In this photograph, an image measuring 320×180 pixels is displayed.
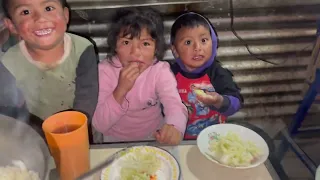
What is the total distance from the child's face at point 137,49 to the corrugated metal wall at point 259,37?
104 millimetres

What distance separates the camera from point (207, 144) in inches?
46.7

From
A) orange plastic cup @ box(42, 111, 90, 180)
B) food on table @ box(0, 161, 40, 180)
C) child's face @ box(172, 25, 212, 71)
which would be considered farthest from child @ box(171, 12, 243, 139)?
food on table @ box(0, 161, 40, 180)

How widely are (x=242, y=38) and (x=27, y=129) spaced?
1022mm

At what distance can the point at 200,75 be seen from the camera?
1500mm

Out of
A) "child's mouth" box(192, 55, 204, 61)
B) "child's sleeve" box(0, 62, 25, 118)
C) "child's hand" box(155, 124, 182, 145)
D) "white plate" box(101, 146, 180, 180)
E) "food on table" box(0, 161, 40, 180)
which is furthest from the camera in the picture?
"child's mouth" box(192, 55, 204, 61)

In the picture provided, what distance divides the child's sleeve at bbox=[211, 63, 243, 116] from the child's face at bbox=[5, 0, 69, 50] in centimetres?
67

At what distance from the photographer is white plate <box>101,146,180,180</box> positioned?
104 cm

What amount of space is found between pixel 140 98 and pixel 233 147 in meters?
0.48

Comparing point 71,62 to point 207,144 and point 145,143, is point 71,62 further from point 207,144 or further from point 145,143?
point 207,144

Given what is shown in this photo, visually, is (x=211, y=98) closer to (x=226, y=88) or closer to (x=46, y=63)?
(x=226, y=88)

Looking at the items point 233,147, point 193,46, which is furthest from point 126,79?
point 233,147

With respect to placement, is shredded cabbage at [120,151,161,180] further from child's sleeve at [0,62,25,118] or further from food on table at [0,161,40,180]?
child's sleeve at [0,62,25,118]

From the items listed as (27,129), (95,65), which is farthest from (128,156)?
(95,65)

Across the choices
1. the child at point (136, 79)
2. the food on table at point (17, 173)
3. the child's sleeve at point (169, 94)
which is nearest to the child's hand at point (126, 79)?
the child at point (136, 79)
